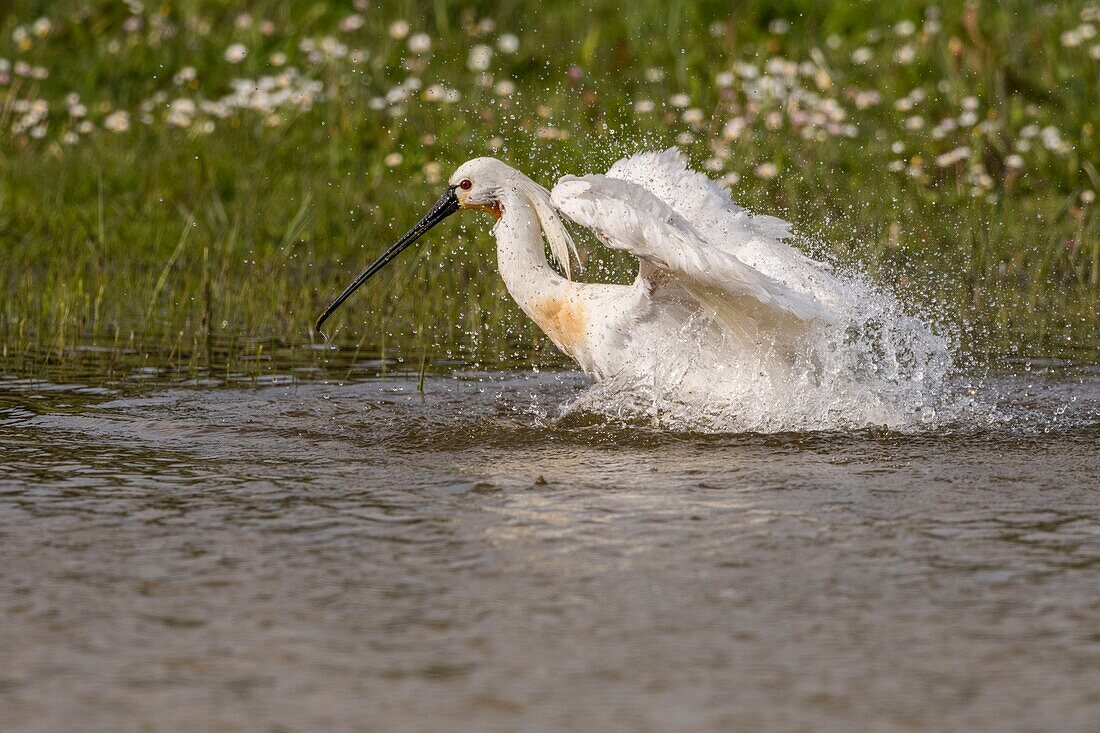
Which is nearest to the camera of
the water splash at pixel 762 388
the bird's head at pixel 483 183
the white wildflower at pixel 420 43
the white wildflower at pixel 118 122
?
the water splash at pixel 762 388

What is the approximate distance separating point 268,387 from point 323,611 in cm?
325

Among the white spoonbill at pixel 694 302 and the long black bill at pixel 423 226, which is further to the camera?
the long black bill at pixel 423 226

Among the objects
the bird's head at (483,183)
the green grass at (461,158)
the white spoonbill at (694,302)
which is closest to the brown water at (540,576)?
the white spoonbill at (694,302)

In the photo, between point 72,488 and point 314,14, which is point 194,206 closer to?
point 314,14

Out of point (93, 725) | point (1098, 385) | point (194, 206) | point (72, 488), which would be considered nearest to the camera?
point (93, 725)

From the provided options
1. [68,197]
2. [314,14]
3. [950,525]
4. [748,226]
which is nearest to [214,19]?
[314,14]

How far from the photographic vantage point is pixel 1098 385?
6824 millimetres

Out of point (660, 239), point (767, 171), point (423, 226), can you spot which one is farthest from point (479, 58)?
point (660, 239)

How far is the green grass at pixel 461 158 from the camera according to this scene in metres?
8.55

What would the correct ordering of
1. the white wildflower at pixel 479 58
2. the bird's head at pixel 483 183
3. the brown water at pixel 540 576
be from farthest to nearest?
the white wildflower at pixel 479 58 → the bird's head at pixel 483 183 → the brown water at pixel 540 576

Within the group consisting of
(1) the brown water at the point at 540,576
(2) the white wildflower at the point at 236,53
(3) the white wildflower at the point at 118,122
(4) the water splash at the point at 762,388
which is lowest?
(1) the brown water at the point at 540,576

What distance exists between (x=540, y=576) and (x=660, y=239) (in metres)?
1.83

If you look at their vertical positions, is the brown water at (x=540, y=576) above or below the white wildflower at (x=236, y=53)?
below

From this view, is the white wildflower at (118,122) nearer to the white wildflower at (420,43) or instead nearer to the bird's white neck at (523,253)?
the white wildflower at (420,43)
